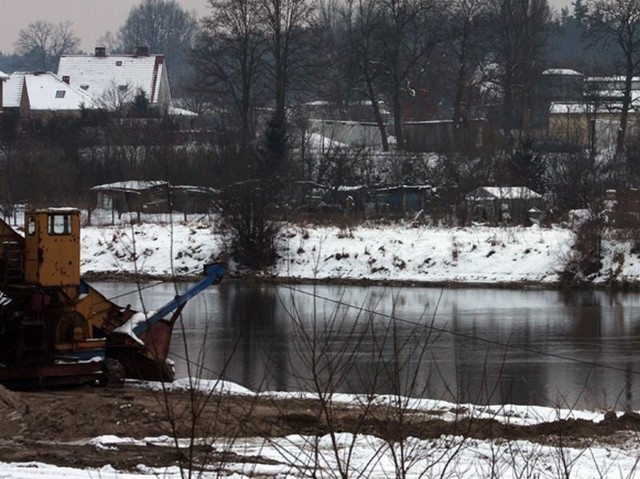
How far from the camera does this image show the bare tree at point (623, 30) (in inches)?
2589

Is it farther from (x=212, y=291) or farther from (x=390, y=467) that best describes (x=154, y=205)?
(x=390, y=467)

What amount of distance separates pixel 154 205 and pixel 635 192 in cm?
2136

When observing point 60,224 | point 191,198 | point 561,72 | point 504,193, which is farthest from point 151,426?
point 561,72

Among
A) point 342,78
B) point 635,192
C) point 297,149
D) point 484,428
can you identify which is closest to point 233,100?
point 297,149

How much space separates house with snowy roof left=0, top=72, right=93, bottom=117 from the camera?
78.4 meters

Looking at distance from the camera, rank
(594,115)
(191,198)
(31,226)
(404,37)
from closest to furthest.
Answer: (31,226) → (191,198) → (594,115) → (404,37)

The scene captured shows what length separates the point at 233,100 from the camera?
64500 mm

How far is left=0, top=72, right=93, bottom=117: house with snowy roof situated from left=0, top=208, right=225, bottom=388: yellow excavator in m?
60.5

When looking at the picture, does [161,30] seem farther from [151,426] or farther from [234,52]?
[151,426]

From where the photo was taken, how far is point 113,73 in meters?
90.9

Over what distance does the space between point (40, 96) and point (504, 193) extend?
4165 cm

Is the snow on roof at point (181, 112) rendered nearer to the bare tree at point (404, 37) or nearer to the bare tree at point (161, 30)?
the bare tree at point (404, 37)

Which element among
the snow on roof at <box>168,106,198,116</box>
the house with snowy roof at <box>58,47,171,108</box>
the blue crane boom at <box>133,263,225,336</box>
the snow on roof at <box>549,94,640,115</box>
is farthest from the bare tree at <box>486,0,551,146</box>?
the blue crane boom at <box>133,263,225,336</box>

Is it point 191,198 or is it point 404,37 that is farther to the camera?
point 404,37
